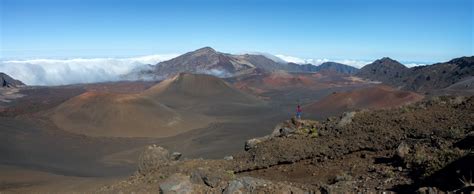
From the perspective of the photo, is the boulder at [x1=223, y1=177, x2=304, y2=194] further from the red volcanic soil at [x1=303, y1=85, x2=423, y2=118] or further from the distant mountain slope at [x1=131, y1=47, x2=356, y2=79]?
the distant mountain slope at [x1=131, y1=47, x2=356, y2=79]

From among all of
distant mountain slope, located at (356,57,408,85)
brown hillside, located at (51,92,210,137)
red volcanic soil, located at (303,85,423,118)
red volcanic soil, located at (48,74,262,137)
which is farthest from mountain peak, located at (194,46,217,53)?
brown hillside, located at (51,92,210,137)

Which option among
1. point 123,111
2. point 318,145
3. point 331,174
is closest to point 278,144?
point 318,145

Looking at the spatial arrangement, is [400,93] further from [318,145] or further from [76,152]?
[318,145]

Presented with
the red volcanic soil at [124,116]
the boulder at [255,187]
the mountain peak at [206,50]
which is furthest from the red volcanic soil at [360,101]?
the mountain peak at [206,50]

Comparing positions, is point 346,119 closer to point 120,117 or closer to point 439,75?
point 120,117

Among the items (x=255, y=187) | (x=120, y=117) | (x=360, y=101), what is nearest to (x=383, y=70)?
(x=360, y=101)

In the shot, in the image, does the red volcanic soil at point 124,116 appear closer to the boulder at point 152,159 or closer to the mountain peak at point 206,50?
the boulder at point 152,159
